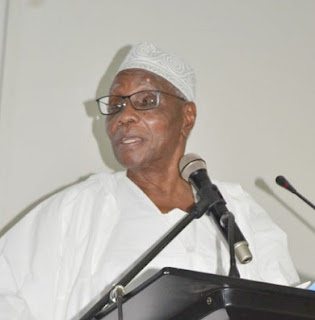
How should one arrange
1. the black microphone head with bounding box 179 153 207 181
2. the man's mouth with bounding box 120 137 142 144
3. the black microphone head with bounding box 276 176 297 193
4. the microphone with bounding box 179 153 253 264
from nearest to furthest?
the microphone with bounding box 179 153 253 264, the black microphone head with bounding box 179 153 207 181, the black microphone head with bounding box 276 176 297 193, the man's mouth with bounding box 120 137 142 144

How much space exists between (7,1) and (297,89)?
1.19 m

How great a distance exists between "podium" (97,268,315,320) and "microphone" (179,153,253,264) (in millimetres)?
205

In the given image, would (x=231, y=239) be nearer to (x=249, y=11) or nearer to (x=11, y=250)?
(x=11, y=250)

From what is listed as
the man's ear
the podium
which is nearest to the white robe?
the man's ear

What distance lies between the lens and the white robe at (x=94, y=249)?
57.8 inches

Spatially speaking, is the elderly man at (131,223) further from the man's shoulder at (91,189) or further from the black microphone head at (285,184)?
the black microphone head at (285,184)

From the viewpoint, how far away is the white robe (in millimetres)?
1469

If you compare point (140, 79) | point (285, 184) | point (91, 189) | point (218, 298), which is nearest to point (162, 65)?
point (140, 79)

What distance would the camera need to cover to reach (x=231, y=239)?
1052 mm

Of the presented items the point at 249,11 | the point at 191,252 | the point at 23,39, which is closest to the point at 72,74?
the point at 23,39

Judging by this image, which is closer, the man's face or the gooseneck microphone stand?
the gooseneck microphone stand

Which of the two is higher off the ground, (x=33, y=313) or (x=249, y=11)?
(x=249, y=11)

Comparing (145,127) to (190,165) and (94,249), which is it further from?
(190,165)

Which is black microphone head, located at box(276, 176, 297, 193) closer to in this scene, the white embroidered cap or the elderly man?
the elderly man
